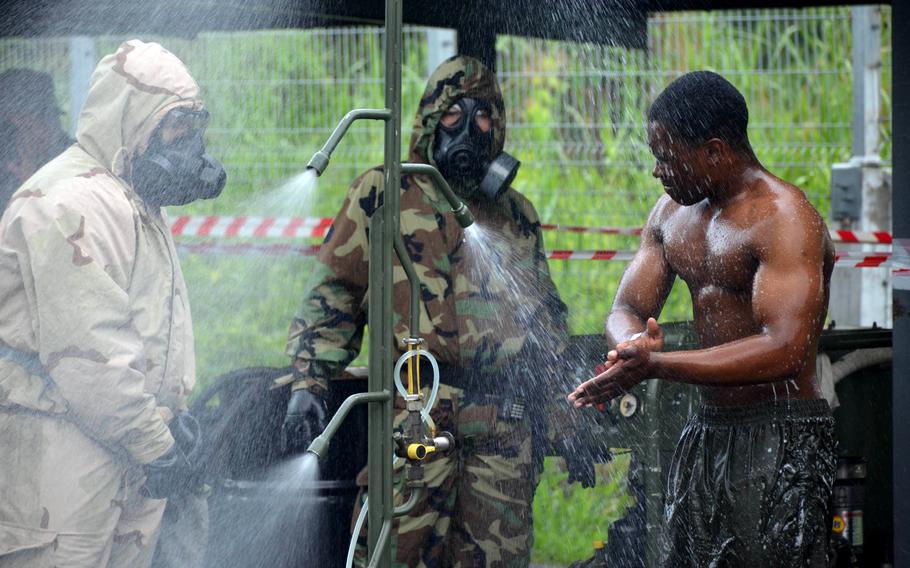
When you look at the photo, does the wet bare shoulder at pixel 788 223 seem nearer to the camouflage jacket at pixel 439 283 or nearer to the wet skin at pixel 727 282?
the wet skin at pixel 727 282

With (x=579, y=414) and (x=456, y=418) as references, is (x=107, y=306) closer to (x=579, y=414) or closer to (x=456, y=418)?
(x=456, y=418)

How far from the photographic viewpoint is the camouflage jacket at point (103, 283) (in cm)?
344

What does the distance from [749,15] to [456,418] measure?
5.72 meters

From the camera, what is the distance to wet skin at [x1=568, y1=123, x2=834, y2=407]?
340 cm

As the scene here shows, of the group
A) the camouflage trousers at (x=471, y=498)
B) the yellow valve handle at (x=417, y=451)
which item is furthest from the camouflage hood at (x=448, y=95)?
the yellow valve handle at (x=417, y=451)

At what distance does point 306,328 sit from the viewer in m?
4.70

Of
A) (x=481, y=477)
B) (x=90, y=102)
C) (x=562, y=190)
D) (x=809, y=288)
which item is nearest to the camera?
(x=809, y=288)

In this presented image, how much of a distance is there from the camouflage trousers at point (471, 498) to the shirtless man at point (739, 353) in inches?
35.2

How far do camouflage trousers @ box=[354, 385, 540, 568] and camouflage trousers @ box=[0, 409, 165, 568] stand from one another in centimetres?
119

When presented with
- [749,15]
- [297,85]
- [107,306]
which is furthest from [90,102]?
[749,15]

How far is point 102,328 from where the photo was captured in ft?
11.4

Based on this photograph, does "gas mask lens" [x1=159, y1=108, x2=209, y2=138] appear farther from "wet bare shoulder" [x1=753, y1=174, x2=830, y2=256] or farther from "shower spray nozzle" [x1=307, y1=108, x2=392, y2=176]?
"wet bare shoulder" [x1=753, y1=174, x2=830, y2=256]

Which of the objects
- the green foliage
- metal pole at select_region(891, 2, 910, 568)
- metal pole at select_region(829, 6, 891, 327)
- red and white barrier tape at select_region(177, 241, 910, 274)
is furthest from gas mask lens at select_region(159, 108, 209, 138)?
metal pole at select_region(829, 6, 891, 327)

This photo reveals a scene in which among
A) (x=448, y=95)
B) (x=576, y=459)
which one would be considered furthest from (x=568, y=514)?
(x=448, y=95)
